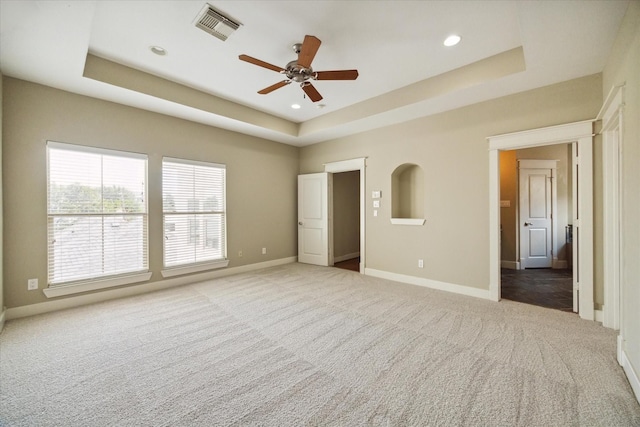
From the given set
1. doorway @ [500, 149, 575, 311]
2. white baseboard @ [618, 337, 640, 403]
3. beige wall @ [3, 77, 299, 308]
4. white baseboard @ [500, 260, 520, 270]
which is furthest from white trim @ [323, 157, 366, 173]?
white baseboard @ [618, 337, 640, 403]

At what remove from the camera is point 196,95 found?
12.8 ft

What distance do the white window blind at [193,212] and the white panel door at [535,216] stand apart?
625 cm

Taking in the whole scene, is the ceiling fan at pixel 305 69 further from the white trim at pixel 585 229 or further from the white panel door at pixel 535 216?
the white panel door at pixel 535 216

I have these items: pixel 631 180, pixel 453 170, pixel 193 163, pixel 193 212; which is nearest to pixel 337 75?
pixel 453 170

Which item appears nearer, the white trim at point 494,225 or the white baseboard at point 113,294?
the white baseboard at point 113,294

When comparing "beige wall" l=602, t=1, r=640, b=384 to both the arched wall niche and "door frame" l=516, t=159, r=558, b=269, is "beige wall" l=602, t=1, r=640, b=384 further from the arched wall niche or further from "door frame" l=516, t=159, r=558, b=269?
"door frame" l=516, t=159, r=558, b=269

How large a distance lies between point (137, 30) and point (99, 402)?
3.25m

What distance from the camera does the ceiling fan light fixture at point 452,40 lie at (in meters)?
2.62

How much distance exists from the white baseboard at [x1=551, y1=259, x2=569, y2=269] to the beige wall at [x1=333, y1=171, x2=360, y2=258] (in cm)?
433

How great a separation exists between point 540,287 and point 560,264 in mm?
1996

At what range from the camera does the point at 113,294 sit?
12.1ft

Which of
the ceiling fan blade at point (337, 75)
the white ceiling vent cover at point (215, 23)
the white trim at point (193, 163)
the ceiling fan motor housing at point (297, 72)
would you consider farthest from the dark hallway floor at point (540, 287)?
the white trim at point (193, 163)

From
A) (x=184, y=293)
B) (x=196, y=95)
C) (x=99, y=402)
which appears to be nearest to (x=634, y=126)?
(x=99, y=402)

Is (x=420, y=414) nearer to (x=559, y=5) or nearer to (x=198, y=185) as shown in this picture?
(x=559, y=5)
